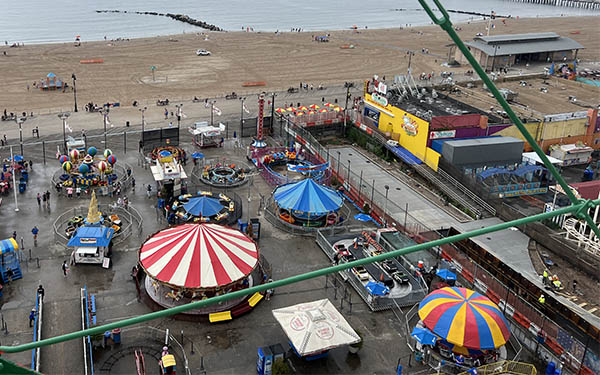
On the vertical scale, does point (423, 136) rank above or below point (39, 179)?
above

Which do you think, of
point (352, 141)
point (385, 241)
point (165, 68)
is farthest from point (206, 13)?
point (385, 241)

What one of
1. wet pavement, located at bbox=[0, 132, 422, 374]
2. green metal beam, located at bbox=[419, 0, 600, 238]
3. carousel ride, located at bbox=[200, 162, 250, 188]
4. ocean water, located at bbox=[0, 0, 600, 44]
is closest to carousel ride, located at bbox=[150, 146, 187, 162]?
carousel ride, located at bbox=[200, 162, 250, 188]

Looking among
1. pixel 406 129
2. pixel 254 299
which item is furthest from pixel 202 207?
pixel 406 129

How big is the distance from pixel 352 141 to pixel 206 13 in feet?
480

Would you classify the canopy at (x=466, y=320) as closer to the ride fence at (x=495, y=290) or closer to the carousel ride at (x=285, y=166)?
the ride fence at (x=495, y=290)

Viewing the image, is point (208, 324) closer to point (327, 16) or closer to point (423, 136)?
point (423, 136)

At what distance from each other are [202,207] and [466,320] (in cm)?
1876

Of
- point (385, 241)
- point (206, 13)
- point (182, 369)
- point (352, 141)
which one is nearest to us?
point (182, 369)

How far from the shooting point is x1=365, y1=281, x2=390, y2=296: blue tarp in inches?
1148

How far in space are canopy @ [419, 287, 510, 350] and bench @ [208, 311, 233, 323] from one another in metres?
9.15

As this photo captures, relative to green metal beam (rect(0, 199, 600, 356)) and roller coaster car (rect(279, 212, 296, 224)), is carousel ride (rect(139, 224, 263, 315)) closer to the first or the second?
roller coaster car (rect(279, 212, 296, 224))

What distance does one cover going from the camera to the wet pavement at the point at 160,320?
2519 cm

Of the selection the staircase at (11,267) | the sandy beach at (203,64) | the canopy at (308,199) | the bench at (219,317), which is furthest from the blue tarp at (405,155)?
the staircase at (11,267)

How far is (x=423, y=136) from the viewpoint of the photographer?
4891 centimetres
